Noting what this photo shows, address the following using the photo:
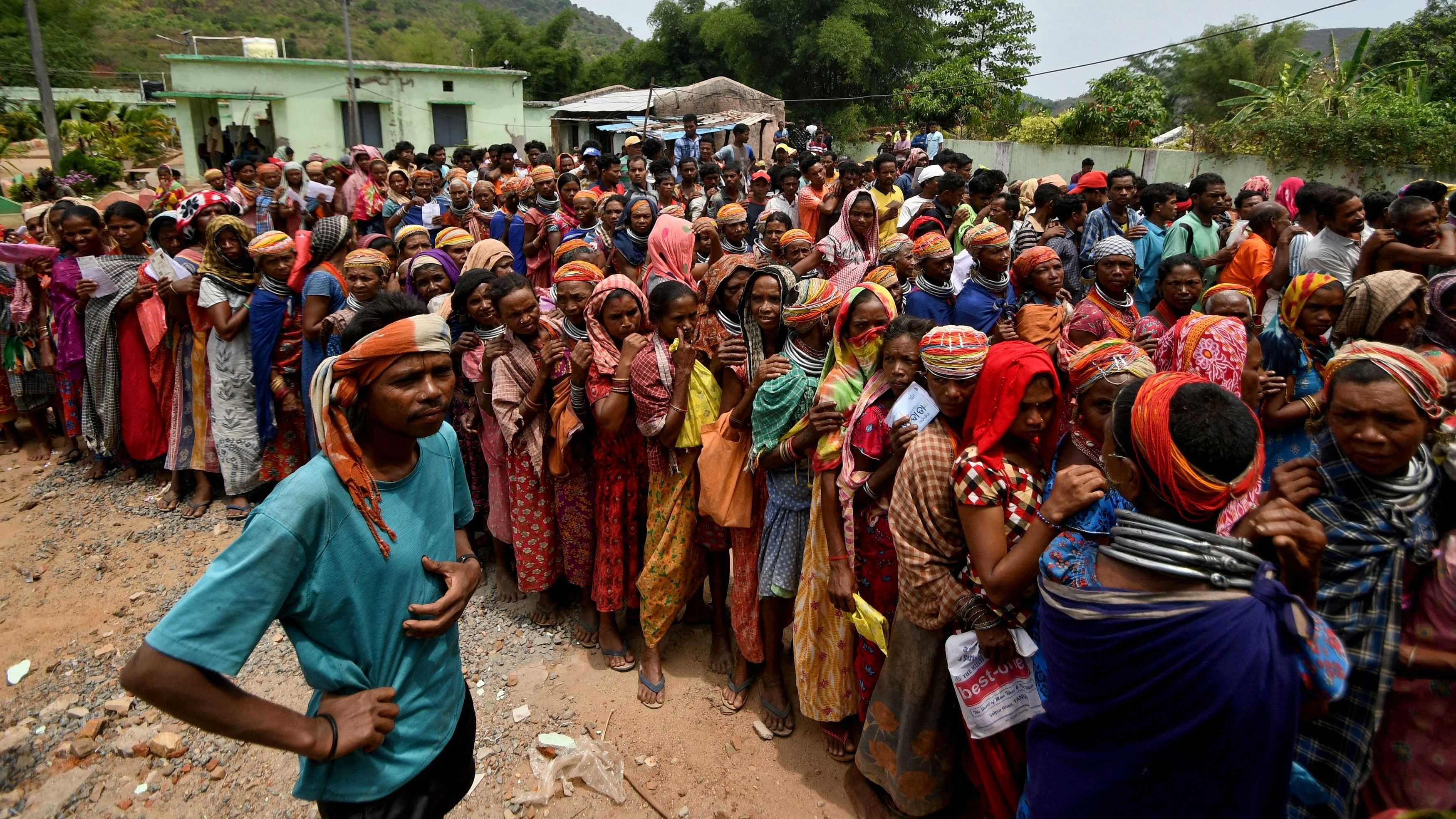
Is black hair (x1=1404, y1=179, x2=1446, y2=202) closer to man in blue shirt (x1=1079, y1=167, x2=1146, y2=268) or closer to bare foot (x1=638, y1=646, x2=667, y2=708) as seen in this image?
man in blue shirt (x1=1079, y1=167, x2=1146, y2=268)

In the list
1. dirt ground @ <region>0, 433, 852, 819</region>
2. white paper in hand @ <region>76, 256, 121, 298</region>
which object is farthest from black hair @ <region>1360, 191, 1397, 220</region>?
white paper in hand @ <region>76, 256, 121, 298</region>

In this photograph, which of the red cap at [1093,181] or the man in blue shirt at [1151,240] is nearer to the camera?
the man in blue shirt at [1151,240]

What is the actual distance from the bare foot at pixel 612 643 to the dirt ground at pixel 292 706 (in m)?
0.07

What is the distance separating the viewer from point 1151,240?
5.77 m

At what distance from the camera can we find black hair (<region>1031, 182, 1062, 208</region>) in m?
6.82

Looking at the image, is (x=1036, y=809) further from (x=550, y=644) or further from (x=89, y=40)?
(x=89, y=40)

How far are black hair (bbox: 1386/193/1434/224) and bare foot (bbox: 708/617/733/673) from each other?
441 cm

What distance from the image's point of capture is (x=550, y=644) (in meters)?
4.08

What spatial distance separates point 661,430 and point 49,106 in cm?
1901

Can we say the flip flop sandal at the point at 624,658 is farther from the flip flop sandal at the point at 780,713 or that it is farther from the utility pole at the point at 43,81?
the utility pole at the point at 43,81

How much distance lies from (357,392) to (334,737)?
77 cm

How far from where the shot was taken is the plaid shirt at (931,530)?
240 cm

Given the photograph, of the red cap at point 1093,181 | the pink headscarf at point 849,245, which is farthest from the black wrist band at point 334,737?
the red cap at point 1093,181

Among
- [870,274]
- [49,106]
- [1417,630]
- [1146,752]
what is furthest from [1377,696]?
[49,106]
